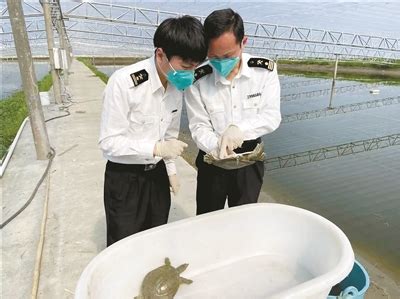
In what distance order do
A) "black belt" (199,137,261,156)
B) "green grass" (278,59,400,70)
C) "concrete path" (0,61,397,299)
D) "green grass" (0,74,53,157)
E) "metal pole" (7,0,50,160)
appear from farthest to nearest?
"green grass" (278,59,400,70) → "green grass" (0,74,53,157) → "metal pole" (7,0,50,160) → "concrete path" (0,61,397,299) → "black belt" (199,137,261,156)

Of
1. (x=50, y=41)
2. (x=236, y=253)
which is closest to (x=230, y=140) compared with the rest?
(x=236, y=253)

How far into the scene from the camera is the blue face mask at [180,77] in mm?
1231

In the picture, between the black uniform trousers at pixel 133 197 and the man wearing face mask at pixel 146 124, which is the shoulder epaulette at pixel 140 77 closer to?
the man wearing face mask at pixel 146 124

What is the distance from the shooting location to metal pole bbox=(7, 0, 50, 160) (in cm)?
305

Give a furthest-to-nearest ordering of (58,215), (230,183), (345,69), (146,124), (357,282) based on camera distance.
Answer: (345,69)
(58,215)
(230,183)
(357,282)
(146,124)

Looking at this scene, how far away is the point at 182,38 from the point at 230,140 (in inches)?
16.3

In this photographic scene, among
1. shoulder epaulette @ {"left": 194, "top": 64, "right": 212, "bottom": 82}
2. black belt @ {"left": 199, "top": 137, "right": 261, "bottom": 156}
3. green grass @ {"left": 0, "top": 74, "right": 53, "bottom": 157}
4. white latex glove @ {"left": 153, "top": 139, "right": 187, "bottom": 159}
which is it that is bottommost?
green grass @ {"left": 0, "top": 74, "right": 53, "bottom": 157}

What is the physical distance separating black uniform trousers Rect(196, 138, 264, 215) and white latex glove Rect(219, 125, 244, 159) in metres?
0.18

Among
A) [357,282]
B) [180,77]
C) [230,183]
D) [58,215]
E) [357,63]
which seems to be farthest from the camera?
[357,63]

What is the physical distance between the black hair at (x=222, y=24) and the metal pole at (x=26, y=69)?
8.17 feet

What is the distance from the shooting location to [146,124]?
4.41 ft

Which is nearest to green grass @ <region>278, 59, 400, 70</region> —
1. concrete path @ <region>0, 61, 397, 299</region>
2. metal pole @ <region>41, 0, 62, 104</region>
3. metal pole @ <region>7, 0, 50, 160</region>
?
metal pole @ <region>41, 0, 62, 104</region>

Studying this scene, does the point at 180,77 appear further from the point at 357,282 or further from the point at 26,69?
the point at 26,69

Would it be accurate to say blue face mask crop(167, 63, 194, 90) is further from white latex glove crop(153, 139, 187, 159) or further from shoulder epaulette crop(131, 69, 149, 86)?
white latex glove crop(153, 139, 187, 159)
